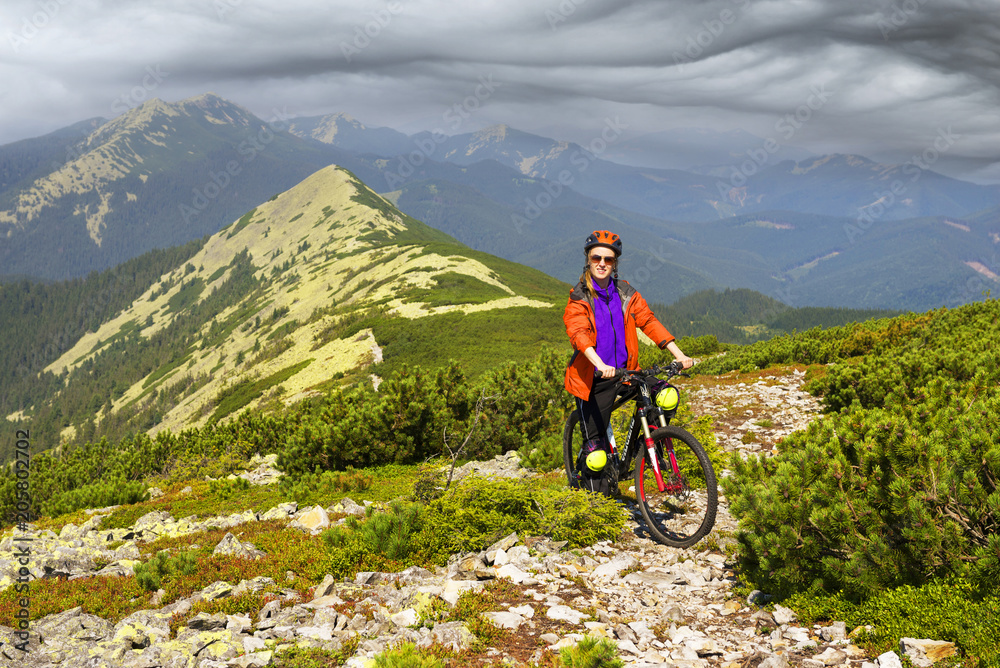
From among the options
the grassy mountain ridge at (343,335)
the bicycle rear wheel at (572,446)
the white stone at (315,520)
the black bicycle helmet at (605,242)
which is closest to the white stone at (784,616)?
the bicycle rear wheel at (572,446)

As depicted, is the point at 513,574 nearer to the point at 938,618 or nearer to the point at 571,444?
the point at 571,444

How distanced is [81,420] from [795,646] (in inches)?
9574

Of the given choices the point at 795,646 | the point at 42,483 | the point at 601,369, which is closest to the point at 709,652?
the point at 795,646

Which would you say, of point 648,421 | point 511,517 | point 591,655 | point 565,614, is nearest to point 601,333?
point 648,421

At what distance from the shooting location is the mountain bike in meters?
7.08

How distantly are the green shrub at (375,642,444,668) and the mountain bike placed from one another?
3.91m

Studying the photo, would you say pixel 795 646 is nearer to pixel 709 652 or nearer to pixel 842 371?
pixel 709 652

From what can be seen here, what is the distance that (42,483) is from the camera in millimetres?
19875

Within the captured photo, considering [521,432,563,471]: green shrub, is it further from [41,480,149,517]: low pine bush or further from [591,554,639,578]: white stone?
[41,480,149,517]: low pine bush

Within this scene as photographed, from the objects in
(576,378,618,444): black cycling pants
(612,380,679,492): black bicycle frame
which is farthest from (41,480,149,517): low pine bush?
(612,380,679,492): black bicycle frame

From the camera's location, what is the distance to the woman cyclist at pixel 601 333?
770 cm

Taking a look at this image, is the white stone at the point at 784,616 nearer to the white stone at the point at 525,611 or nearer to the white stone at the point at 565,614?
the white stone at the point at 565,614

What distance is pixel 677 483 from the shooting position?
7.56m

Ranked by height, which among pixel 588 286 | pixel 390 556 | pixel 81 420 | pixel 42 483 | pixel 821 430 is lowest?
pixel 81 420
